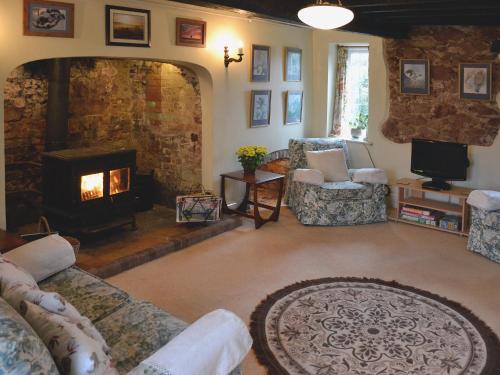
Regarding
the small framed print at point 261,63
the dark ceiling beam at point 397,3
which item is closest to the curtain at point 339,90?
the small framed print at point 261,63

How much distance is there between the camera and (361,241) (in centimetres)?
545

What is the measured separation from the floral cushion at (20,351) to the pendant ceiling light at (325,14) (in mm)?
2402

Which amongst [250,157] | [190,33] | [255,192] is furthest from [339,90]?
[190,33]

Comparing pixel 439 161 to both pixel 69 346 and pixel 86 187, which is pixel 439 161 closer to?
pixel 86 187

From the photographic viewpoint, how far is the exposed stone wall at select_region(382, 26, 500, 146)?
5.71 metres

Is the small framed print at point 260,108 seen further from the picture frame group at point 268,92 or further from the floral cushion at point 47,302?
the floral cushion at point 47,302

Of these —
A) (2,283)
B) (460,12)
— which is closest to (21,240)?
(2,283)

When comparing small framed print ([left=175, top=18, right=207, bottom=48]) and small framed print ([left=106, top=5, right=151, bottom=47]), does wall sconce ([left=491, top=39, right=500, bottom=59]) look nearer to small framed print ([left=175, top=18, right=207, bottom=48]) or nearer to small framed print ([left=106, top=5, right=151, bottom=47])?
small framed print ([left=175, top=18, right=207, bottom=48])

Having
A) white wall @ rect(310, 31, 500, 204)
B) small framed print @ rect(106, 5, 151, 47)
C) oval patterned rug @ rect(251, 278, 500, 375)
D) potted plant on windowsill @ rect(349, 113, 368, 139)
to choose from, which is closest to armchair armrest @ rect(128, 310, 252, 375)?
oval patterned rug @ rect(251, 278, 500, 375)

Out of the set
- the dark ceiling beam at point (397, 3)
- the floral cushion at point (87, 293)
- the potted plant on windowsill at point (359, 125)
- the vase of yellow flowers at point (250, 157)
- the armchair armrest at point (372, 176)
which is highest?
the dark ceiling beam at point (397, 3)

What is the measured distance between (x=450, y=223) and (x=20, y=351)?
510 centimetres

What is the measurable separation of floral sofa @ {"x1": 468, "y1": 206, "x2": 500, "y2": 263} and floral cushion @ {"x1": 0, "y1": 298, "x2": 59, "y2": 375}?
4329 mm

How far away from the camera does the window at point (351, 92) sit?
272 inches

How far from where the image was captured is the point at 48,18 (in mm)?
4090
